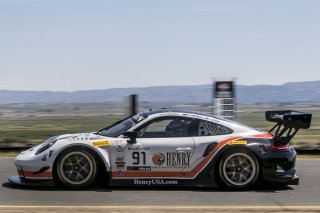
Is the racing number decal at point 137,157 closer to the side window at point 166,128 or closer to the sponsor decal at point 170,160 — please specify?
the sponsor decal at point 170,160

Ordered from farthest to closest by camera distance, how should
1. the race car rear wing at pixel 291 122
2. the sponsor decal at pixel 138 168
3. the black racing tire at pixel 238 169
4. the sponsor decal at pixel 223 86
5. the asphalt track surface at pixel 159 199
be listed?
the sponsor decal at pixel 223 86, the race car rear wing at pixel 291 122, the black racing tire at pixel 238 169, the sponsor decal at pixel 138 168, the asphalt track surface at pixel 159 199

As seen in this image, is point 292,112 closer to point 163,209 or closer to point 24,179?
point 163,209

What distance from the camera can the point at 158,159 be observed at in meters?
7.86

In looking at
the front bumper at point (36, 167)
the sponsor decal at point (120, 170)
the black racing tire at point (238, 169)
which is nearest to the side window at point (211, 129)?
the black racing tire at point (238, 169)

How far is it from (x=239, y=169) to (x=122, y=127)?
1839mm

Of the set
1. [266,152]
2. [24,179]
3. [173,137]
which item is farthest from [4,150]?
[266,152]

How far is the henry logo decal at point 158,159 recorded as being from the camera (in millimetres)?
7851

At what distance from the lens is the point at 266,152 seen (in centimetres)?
804

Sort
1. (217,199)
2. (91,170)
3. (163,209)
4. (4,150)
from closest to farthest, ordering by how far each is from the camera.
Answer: (163,209) → (217,199) → (91,170) → (4,150)

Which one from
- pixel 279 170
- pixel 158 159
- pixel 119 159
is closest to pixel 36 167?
pixel 119 159

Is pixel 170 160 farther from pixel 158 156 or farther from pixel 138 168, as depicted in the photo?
pixel 138 168

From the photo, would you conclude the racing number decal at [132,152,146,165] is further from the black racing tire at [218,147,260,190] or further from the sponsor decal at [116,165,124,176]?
the black racing tire at [218,147,260,190]

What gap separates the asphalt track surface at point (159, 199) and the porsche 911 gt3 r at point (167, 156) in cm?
16

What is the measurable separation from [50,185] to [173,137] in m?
1.90
